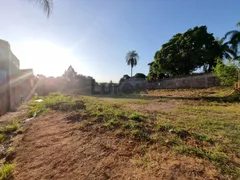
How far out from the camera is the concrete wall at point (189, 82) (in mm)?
11664

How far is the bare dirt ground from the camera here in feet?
4.98

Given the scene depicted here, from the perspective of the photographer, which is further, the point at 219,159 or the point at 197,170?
the point at 219,159

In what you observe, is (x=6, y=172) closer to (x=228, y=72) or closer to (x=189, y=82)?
(x=228, y=72)

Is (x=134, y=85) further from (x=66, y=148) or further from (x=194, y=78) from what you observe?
(x=66, y=148)

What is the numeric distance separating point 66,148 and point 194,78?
13536 mm

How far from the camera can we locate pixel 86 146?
2260 millimetres

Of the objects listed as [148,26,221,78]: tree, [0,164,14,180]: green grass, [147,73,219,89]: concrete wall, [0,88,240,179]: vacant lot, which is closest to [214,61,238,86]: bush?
[147,73,219,89]: concrete wall

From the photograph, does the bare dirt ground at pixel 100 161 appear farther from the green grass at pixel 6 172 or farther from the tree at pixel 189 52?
the tree at pixel 189 52

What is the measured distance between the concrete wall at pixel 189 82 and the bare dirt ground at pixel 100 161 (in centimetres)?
1191

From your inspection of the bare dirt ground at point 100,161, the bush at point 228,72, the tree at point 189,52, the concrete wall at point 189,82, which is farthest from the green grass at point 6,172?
the tree at point 189,52

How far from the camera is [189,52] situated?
15.3m

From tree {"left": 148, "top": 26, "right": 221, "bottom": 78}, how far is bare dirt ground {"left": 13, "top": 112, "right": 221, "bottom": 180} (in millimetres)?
15749

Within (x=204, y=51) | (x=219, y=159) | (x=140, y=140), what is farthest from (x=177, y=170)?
(x=204, y=51)

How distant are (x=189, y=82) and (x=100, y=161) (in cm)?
1374
